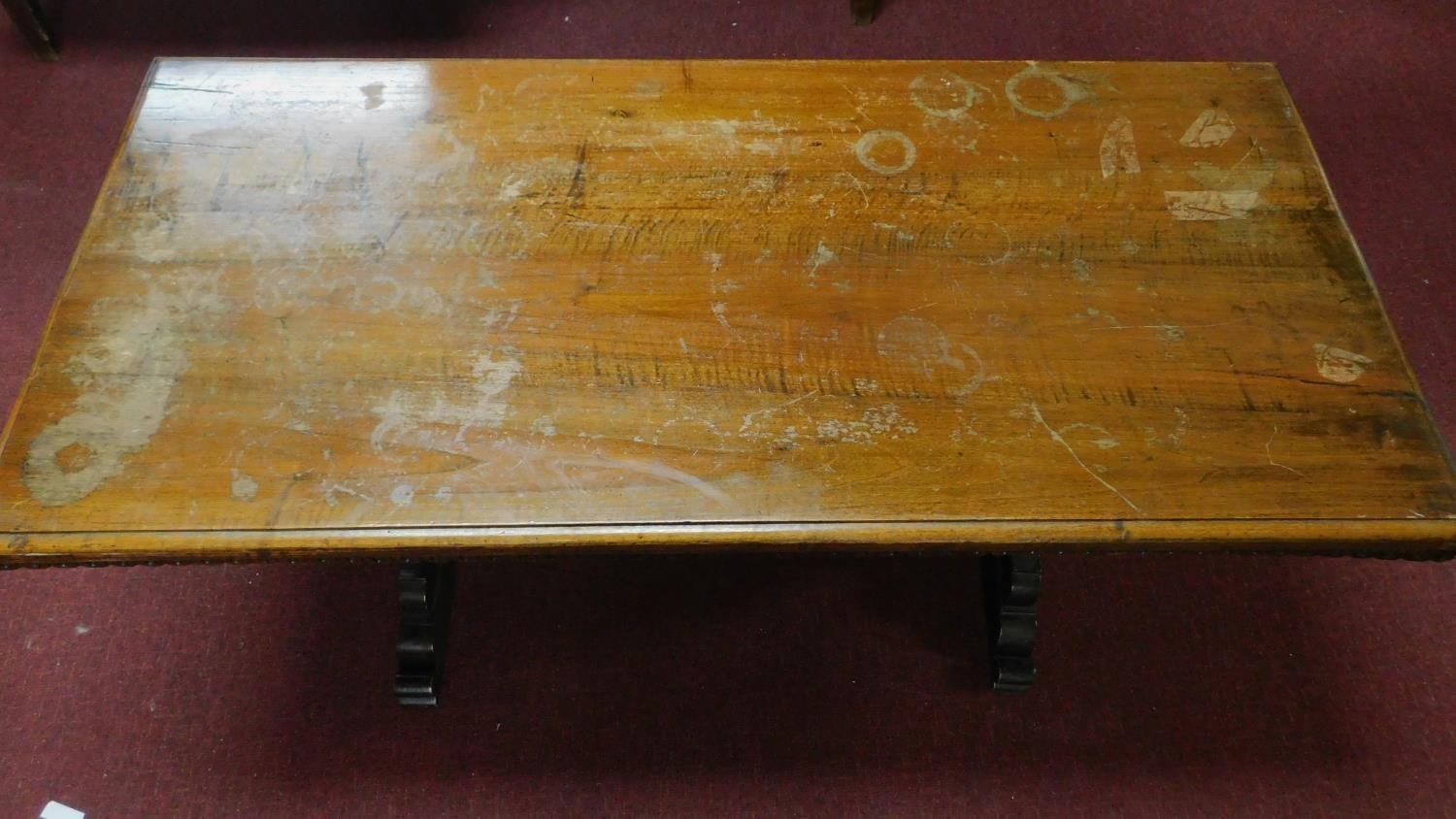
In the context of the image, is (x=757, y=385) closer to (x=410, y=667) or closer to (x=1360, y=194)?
(x=410, y=667)

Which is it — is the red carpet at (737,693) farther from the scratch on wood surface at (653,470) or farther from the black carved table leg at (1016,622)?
the scratch on wood surface at (653,470)

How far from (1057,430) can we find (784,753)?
64 cm

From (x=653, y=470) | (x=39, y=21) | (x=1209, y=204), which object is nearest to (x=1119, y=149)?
(x=1209, y=204)

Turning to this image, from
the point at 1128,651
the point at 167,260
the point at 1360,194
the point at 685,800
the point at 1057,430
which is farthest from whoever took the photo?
the point at 1360,194

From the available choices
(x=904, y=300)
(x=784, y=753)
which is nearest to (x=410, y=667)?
(x=784, y=753)

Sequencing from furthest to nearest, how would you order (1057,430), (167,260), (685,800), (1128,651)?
(1128,651) < (685,800) < (167,260) < (1057,430)

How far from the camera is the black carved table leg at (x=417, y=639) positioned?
1432mm

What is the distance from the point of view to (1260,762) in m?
A: 1.43

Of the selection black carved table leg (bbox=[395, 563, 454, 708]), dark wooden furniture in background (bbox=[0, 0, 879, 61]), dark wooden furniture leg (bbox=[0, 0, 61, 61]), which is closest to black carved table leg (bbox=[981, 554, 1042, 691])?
black carved table leg (bbox=[395, 563, 454, 708])

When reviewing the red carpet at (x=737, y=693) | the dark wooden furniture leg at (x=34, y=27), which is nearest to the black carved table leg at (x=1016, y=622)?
the red carpet at (x=737, y=693)

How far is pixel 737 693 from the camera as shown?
1473mm

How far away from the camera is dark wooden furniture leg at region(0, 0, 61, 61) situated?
204cm

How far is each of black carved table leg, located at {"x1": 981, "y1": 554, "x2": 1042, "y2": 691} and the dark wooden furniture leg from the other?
7.05 feet

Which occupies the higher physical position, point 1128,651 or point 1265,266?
point 1265,266
